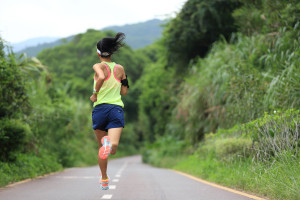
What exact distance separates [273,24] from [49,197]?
11.0m

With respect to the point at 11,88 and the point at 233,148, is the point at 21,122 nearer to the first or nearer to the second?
the point at 11,88

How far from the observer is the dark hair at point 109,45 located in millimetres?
6078

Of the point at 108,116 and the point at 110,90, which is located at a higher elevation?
the point at 110,90

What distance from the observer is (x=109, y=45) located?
610 centimetres

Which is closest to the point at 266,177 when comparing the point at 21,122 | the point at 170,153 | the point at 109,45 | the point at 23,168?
the point at 109,45

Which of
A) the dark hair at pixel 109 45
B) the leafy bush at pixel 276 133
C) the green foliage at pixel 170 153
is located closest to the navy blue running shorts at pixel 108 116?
the dark hair at pixel 109 45

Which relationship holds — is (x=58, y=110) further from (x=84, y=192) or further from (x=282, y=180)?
(x=282, y=180)

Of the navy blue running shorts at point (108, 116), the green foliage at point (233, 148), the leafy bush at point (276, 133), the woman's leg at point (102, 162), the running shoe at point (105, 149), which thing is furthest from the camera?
the green foliage at point (233, 148)

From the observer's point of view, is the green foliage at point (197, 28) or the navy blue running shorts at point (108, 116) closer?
the navy blue running shorts at point (108, 116)

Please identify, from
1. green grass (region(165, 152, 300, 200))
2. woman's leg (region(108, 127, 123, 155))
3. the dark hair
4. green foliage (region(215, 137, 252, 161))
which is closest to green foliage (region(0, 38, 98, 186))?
woman's leg (region(108, 127, 123, 155))

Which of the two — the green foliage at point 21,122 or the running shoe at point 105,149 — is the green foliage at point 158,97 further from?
the running shoe at point 105,149

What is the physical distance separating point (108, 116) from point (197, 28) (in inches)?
698

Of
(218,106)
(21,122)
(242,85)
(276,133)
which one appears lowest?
(218,106)

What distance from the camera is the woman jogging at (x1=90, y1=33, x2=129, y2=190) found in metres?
5.70
